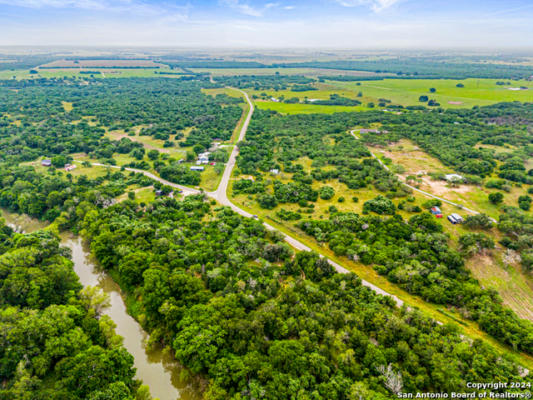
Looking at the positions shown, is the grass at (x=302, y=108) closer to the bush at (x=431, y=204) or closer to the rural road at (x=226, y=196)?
the rural road at (x=226, y=196)

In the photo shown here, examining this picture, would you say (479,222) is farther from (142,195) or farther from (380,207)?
(142,195)

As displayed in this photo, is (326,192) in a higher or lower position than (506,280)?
higher

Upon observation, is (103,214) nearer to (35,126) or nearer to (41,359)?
(41,359)

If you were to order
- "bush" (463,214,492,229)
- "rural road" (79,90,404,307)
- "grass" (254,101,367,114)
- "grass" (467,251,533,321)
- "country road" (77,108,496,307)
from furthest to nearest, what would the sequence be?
"grass" (254,101,367,114) → "bush" (463,214,492,229) → "country road" (77,108,496,307) → "rural road" (79,90,404,307) → "grass" (467,251,533,321)

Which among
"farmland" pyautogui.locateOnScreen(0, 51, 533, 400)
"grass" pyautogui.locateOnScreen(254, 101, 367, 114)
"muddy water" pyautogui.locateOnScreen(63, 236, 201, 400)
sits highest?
"grass" pyautogui.locateOnScreen(254, 101, 367, 114)

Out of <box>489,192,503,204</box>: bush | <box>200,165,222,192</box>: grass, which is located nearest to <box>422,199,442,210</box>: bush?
<box>489,192,503,204</box>: bush

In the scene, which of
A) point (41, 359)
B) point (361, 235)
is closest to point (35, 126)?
point (41, 359)

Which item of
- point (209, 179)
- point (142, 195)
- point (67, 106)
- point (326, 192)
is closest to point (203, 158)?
point (209, 179)

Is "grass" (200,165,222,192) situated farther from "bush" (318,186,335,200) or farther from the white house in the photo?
the white house

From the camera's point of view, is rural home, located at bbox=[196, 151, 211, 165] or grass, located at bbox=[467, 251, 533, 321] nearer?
grass, located at bbox=[467, 251, 533, 321]
